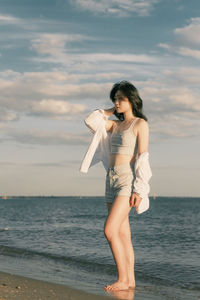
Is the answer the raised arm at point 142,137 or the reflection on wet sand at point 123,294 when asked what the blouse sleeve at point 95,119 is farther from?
the reflection on wet sand at point 123,294

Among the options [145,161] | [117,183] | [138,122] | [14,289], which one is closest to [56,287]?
[14,289]

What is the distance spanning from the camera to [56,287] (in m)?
5.27

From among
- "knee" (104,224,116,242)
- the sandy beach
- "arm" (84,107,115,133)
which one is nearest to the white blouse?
"arm" (84,107,115,133)

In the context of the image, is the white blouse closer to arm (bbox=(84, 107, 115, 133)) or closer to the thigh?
arm (bbox=(84, 107, 115, 133))

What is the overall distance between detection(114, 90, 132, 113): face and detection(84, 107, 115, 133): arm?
0.23 meters

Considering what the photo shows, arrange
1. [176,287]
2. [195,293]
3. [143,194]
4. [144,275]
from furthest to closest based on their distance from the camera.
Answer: [144,275] → [176,287] → [195,293] → [143,194]

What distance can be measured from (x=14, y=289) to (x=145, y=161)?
7.35 feet

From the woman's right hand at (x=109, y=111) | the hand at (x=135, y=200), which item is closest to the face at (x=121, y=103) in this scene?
the woman's right hand at (x=109, y=111)

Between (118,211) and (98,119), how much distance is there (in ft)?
4.10

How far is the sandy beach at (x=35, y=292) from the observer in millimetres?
4432

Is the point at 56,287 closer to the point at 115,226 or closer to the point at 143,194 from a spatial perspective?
the point at 115,226

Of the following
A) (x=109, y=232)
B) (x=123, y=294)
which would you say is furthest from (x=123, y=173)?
(x=123, y=294)

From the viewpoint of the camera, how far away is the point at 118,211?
4672 millimetres

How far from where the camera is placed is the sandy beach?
4.43 m
